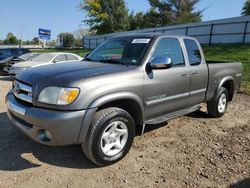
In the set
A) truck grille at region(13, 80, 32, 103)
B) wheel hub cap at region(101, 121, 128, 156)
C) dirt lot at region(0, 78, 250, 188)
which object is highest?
truck grille at region(13, 80, 32, 103)

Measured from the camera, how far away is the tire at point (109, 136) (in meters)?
3.42

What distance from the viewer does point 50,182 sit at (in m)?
3.26

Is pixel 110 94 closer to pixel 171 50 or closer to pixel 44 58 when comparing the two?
pixel 171 50

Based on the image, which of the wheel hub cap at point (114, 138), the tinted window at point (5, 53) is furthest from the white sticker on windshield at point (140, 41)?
the tinted window at point (5, 53)

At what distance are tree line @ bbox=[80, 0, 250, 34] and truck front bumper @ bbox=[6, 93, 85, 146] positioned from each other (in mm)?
42076

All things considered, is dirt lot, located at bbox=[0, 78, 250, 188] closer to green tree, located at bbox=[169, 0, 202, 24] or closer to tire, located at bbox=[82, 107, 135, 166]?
tire, located at bbox=[82, 107, 135, 166]

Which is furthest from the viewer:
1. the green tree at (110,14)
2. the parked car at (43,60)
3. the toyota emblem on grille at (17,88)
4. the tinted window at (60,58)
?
the green tree at (110,14)

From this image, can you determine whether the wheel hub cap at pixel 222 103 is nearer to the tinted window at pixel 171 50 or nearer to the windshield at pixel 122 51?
the tinted window at pixel 171 50

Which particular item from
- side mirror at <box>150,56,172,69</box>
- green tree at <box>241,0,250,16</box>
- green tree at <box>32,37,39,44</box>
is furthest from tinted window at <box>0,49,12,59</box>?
green tree at <box>32,37,39,44</box>

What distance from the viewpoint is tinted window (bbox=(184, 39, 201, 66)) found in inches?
199

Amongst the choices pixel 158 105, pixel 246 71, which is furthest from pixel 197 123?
pixel 246 71

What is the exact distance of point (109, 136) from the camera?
3.70m

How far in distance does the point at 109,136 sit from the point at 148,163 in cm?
71

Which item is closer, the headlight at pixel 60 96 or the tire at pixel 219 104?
the headlight at pixel 60 96
